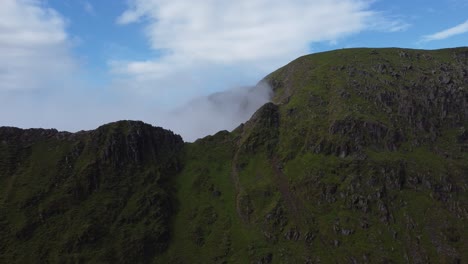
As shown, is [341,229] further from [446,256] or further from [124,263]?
[124,263]

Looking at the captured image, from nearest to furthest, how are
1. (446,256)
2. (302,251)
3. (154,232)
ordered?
(446,256), (302,251), (154,232)

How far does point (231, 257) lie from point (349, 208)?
6419 centimetres

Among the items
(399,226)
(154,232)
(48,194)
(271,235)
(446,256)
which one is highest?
(48,194)

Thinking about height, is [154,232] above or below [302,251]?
above

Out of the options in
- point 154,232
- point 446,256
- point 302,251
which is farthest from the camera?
point 154,232

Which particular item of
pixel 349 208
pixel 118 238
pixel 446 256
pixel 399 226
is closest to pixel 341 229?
pixel 349 208

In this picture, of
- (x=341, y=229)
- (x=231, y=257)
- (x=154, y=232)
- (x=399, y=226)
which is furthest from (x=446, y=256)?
(x=154, y=232)

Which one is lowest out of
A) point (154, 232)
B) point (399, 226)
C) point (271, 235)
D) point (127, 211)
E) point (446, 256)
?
point (446, 256)

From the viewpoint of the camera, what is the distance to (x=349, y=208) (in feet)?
635

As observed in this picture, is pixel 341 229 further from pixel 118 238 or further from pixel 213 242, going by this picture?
pixel 118 238

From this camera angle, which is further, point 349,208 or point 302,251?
point 349,208

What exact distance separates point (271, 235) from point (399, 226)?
2393 inches

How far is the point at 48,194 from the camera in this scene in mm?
198625

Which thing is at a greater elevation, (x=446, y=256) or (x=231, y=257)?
(x=231, y=257)
